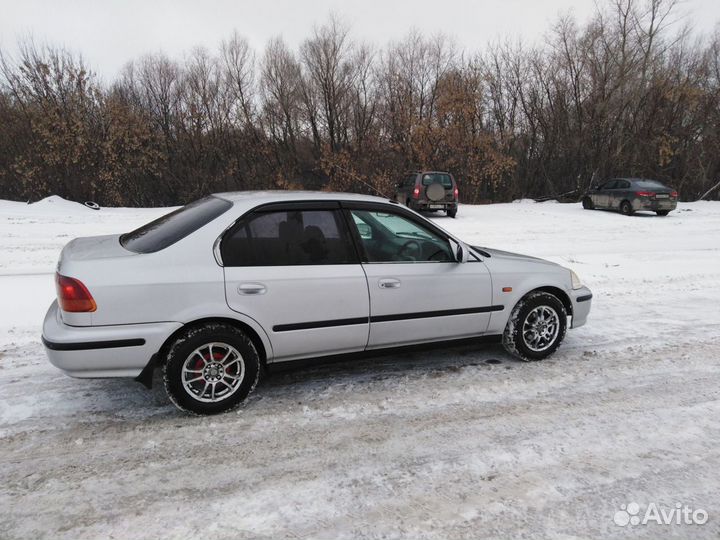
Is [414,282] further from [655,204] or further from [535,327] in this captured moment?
[655,204]

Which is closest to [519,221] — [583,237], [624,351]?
[583,237]

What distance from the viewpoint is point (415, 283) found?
147 inches

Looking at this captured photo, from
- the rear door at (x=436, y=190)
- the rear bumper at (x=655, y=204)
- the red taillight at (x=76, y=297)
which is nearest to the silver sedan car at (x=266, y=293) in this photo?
the red taillight at (x=76, y=297)

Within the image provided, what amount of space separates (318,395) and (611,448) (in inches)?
81.6

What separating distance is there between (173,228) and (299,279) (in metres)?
1.06

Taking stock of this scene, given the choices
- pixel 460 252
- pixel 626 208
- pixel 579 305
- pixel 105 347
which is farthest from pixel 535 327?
pixel 626 208

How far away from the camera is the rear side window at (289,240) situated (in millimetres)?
3328

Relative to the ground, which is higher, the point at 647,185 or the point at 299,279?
the point at 647,185

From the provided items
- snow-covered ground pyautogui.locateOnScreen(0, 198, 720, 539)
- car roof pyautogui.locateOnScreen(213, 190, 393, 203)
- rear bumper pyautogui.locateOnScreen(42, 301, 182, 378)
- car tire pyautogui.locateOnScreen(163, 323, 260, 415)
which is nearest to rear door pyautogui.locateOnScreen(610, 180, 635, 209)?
snow-covered ground pyautogui.locateOnScreen(0, 198, 720, 539)

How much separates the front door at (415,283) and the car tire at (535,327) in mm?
334

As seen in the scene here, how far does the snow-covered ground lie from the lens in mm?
2312

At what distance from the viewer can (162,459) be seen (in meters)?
2.80

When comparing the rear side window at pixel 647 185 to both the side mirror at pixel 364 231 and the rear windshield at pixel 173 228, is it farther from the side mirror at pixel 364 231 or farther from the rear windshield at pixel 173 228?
the rear windshield at pixel 173 228

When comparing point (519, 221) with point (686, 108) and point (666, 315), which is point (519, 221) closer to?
point (666, 315)
